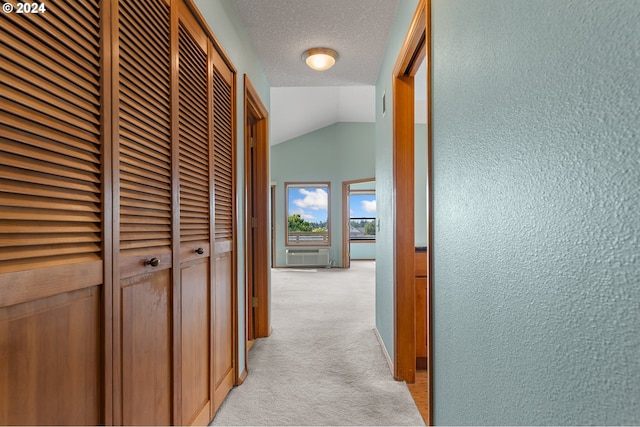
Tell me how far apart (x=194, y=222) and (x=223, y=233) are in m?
0.46

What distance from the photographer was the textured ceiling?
7.23 feet

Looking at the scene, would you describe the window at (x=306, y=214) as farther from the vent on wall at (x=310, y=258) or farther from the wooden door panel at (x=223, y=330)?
the wooden door panel at (x=223, y=330)

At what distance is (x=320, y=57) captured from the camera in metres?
2.82

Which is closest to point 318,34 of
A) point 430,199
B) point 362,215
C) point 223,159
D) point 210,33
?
point 210,33

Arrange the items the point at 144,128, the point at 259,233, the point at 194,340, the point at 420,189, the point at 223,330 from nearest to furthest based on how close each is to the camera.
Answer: the point at 144,128
the point at 194,340
the point at 223,330
the point at 259,233
the point at 420,189

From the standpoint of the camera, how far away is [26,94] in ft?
2.38

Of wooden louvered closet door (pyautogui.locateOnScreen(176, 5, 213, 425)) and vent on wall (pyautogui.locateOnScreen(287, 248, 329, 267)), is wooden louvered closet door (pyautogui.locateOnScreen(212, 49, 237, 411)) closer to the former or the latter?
wooden louvered closet door (pyautogui.locateOnScreen(176, 5, 213, 425))

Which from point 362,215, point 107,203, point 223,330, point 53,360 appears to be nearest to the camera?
point 53,360

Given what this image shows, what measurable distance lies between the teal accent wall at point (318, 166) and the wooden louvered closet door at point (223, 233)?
19.1 ft

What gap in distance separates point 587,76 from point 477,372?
0.82m

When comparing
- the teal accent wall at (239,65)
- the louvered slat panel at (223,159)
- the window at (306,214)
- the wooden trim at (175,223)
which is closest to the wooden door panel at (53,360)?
the wooden trim at (175,223)

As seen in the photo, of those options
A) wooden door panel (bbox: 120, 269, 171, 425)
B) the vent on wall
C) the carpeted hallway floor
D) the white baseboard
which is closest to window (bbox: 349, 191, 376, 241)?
the vent on wall

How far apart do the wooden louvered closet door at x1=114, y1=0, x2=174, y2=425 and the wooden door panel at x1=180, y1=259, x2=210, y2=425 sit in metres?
0.14

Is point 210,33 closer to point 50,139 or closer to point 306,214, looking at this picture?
point 50,139
